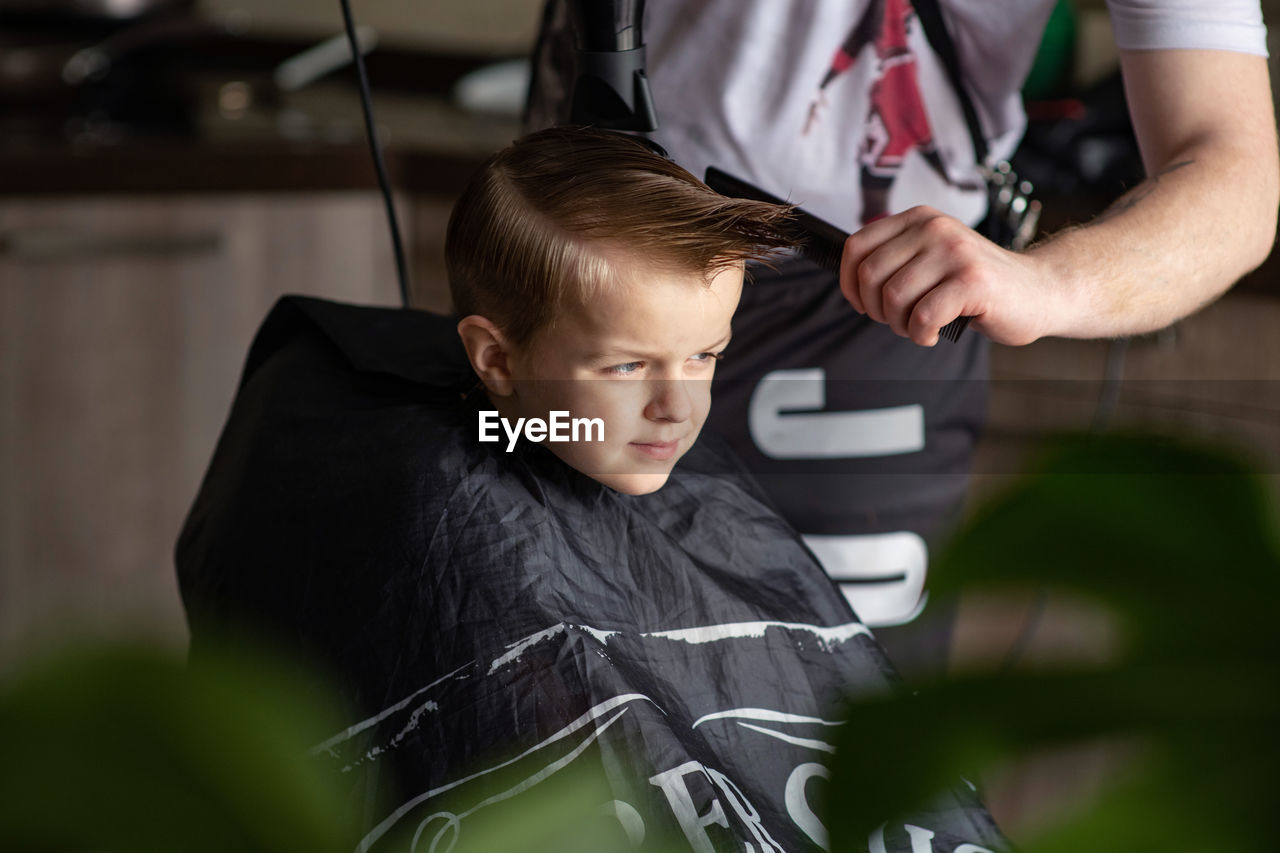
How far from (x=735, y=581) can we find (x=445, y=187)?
120 cm

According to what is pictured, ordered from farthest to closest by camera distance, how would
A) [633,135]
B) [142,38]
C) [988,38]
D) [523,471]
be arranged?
[142,38], [988,38], [523,471], [633,135]

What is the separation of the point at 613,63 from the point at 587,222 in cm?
10

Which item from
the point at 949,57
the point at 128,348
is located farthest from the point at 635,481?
the point at 128,348

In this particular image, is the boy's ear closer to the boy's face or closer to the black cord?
the boy's face

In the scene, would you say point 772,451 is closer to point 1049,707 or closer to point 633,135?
point 633,135

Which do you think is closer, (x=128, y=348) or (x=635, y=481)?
(x=635, y=481)

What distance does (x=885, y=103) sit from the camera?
0.90 meters

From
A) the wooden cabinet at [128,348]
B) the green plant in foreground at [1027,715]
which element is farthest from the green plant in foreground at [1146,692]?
the wooden cabinet at [128,348]

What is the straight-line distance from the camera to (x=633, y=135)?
0.64 m

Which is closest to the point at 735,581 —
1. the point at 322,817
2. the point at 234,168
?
the point at 322,817

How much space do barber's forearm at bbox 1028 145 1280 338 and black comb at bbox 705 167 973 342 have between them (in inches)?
3.2

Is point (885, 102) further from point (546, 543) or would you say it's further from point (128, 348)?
point (128, 348)

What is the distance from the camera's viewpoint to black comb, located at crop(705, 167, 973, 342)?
1.94ft

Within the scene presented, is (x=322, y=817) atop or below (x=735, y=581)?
atop
